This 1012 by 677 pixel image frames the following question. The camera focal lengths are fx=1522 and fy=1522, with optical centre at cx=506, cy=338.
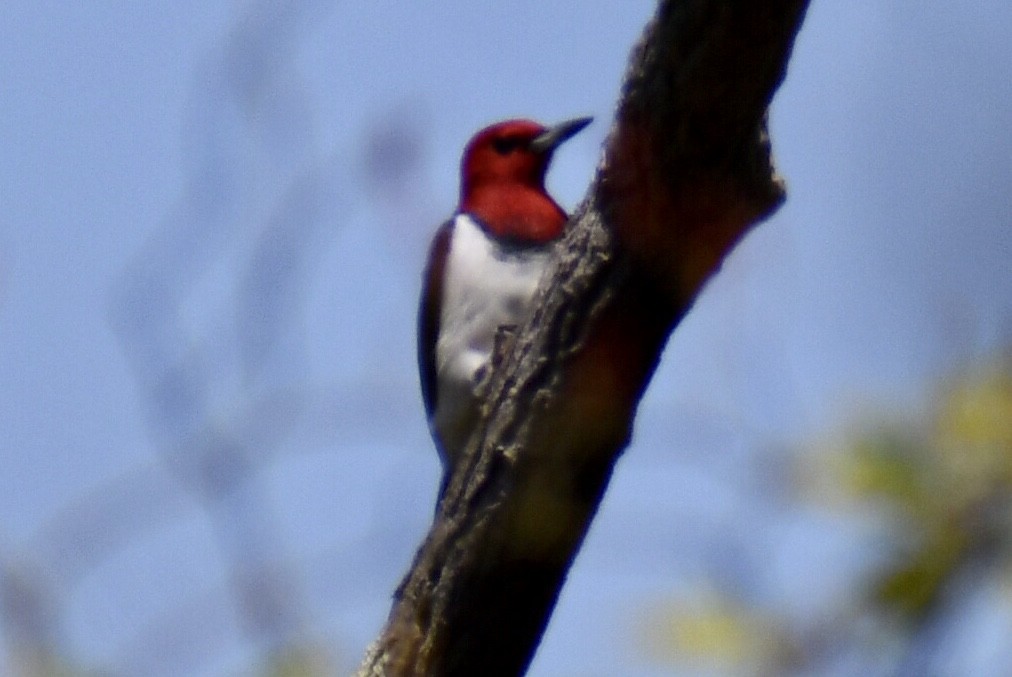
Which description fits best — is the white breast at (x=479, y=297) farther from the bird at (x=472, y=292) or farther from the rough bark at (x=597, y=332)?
the rough bark at (x=597, y=332)

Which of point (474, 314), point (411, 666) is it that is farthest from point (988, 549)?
point (474, 314)

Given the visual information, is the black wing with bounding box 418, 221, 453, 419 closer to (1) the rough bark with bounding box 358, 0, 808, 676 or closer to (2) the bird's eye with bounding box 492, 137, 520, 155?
(2) the bird's eye with bounding box 492, 137, 520, 155

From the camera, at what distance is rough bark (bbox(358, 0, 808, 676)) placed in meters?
3.00

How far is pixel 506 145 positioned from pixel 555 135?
0.20 meters

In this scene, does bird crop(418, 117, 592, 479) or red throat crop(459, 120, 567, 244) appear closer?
bird crop(418, 117, 592, 479)

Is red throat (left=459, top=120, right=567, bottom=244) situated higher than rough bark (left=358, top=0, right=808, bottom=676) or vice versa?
red throat (left=459, top=120, right=567, bottom=244)

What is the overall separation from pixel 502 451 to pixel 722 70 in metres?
1.00

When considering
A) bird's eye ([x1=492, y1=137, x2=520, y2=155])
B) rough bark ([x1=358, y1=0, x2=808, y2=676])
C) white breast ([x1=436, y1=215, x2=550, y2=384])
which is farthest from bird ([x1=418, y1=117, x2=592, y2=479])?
rough bark ([x1=358, y1=0, x2=808, y2=676])

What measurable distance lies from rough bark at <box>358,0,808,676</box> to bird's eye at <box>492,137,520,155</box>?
2.17 m

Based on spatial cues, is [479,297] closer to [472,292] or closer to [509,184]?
[472,292]

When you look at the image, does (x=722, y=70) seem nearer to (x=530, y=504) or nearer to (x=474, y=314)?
(x=530, y=504)

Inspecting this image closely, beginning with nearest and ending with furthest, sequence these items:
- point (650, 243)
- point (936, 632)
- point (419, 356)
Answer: point (936, 632)
point (650, 243)
point (419, 356)

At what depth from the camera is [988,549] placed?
2969 millimetres

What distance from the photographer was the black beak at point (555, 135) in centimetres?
550
